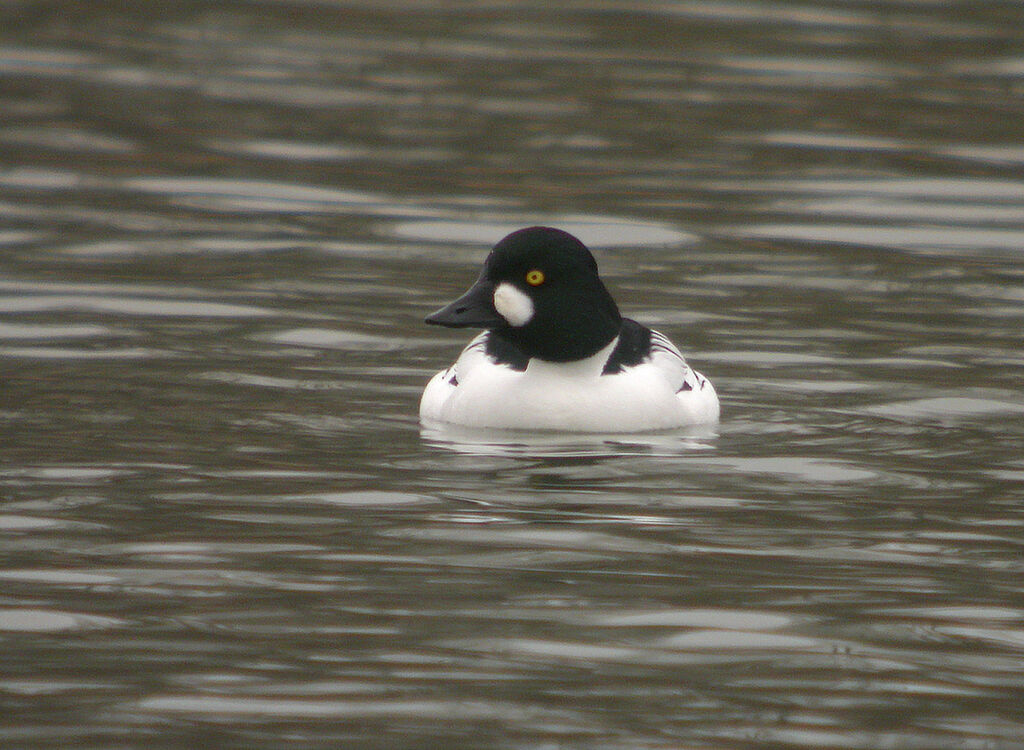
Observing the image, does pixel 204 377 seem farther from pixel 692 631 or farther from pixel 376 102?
pixel 376 102

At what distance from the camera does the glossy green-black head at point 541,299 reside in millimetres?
9109

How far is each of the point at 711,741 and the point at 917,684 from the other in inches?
29.5

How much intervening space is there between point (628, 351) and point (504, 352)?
0.57m

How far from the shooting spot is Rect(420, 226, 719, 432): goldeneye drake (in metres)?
9.13

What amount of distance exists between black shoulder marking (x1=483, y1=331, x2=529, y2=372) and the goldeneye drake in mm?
13

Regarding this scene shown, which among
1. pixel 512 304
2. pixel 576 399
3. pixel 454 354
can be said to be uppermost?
pixel 512 304

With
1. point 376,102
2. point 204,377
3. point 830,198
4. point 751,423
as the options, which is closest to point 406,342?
point 204,377

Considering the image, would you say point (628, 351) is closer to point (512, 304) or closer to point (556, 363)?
point (556, 363)

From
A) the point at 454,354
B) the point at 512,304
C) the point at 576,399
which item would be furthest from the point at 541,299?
the point at 454,354

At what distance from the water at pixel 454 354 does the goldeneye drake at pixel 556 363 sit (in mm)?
181

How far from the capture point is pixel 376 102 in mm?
18562

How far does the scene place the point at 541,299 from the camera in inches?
362

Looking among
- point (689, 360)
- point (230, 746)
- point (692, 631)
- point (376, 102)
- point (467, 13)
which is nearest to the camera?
point (230, 746)

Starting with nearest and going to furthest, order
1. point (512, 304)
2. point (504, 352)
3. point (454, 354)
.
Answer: point (512, 304)
point (504, 352)
point (454, 354)
